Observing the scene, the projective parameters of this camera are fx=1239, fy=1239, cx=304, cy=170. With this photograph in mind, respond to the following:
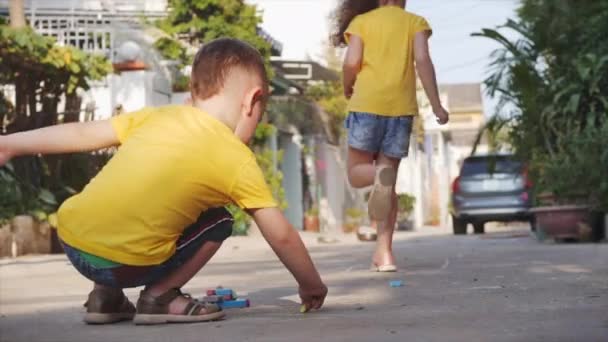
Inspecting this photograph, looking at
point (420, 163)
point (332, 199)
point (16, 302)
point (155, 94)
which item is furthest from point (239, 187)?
point (420, 163)

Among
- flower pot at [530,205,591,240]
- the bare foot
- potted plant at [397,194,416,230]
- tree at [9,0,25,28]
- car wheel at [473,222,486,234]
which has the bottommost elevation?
potted plant at [397,194,416,230]

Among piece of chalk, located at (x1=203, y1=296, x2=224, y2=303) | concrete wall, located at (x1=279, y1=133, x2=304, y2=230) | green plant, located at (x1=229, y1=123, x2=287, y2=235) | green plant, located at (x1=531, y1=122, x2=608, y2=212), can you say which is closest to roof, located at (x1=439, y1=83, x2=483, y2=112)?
concrete wall, located at (x1=279, y1=133, x2=304, y2=230)

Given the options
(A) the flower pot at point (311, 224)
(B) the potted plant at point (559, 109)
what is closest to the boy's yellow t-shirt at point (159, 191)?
(B) the potted plant at point (559, 109)

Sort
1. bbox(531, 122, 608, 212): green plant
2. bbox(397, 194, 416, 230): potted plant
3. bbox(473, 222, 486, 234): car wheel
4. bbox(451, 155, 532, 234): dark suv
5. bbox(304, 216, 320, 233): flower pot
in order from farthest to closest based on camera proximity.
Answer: bbox(397, 194, 416, 230): potted plant → bbox(304, 216, 320, 233): flower pot → bbox(473, 222, 486, 234): car wheel → bbox(451, 155, 532, 234): dark suv → bbox(531, 122, 608, 212): green plant

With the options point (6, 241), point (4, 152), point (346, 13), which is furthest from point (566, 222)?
point (4, 152)

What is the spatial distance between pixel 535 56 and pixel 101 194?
10.6m

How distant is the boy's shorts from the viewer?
4.03 m

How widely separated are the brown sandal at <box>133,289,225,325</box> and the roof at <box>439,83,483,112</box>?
244 ft

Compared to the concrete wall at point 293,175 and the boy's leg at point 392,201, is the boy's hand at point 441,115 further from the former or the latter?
the concrete wall at point 293,175

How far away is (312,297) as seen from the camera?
170 inches

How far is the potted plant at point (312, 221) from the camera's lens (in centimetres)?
2678

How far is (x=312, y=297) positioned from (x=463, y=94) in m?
85.2

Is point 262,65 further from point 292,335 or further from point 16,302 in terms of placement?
point 16,302

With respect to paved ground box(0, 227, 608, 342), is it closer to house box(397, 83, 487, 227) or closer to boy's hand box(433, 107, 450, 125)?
boy's hand box(433, 107, 450, 125)
